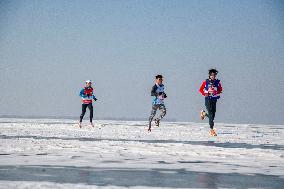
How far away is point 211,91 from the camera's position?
11945mm

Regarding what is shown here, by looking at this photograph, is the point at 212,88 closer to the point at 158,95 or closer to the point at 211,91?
the point at 211,91

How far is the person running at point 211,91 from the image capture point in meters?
11.9

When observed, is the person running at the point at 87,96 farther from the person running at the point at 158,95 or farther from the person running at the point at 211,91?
the person running at the point at 211,91

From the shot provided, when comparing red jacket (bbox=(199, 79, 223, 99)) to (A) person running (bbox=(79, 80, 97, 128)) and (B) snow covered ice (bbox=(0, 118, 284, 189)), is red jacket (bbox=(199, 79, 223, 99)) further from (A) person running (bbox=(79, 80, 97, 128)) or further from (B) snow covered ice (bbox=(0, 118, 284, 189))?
(A) person running (bbox=(79, 80, 97, 128))

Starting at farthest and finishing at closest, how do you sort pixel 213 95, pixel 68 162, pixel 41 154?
pixel 213 95, pixel 41 154, pixel 68 162

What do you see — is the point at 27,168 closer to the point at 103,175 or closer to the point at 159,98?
the point at 103,175

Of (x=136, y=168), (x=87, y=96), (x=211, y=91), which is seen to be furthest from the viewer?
(x=87, y=96)

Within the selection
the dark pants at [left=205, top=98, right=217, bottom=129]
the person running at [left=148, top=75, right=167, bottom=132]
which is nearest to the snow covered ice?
the dark pants at [left=205, top=98, right=217, bottom=129]

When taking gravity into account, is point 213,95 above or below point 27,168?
above

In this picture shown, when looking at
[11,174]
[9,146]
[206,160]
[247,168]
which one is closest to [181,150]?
[206,160]

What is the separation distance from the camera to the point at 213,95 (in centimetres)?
1196

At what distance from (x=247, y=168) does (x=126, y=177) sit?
5.36ft

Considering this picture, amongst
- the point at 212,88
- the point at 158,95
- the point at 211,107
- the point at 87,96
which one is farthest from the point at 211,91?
the point at 87,96

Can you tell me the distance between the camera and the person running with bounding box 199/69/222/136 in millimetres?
11945
